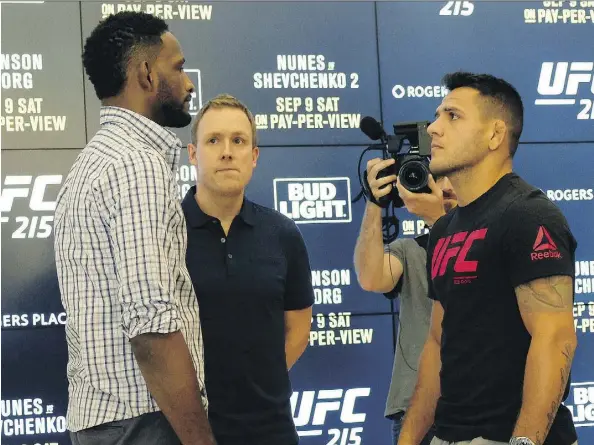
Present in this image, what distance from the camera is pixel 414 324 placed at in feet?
10.3

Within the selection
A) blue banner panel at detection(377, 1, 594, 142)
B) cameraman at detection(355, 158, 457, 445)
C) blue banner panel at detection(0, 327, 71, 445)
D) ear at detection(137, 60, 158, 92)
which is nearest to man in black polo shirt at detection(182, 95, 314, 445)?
cameraman at detection(355, 158, 457, 445)

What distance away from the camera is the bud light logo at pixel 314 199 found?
3859mm

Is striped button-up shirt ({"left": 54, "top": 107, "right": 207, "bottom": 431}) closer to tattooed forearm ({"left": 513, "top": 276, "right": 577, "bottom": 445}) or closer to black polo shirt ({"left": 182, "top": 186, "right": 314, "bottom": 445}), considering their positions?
black polo shirt ({"left": 182, "top": 186, "right": 314, "bottom": 445})

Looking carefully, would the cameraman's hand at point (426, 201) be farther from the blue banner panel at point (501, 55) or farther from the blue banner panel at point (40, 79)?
the blue banner panel at point (40, 79)

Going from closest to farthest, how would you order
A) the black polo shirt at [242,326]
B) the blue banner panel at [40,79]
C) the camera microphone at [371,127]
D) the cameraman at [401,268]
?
the black polo shirt at [242,326] < the cameraman at [401,268] < the camera microphone at [371,127] < the blue banner panel at [40,79]

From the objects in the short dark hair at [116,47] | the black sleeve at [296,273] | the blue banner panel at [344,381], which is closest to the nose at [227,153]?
the black sleeve at [296,273]

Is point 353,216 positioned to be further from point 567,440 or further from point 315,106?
point 567,440

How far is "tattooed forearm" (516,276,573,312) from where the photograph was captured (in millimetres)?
2035

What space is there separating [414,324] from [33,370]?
1507mm

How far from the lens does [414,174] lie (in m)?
3.24

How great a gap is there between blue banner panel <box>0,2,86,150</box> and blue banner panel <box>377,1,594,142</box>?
1.29 meters

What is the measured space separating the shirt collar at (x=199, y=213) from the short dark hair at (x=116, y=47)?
2.20ft

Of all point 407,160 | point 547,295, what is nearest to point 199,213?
point 407,160

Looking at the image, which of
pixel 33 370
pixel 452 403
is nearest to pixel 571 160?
pixel 452 403
